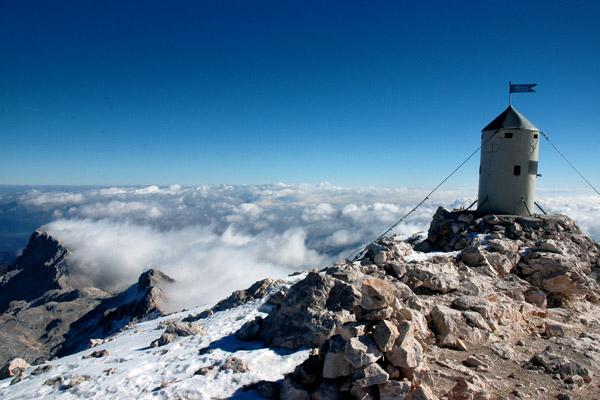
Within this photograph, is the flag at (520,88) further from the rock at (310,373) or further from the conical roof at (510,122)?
the rock at (310,373)

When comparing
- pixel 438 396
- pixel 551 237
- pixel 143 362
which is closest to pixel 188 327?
pixel 143 362

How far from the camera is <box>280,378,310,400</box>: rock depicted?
7.89m

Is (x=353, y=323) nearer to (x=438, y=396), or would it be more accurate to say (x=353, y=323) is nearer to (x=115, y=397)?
(x=438, y=396)

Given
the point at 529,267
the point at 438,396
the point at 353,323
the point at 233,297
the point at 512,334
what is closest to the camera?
the point at 438,396

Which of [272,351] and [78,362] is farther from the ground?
[272,351]

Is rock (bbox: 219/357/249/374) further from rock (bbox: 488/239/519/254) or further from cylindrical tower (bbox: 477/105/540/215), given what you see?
cylindrical tower (bbox: 477/105/540/215)

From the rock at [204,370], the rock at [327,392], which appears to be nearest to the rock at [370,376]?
the rock at [327,392]

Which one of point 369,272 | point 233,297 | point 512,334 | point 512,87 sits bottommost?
point 233,297

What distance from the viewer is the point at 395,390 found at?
7.37 metres

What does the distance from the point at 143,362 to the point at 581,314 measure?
1797 centimetres

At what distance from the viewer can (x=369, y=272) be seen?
15.3 m

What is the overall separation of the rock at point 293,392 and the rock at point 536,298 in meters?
12.9

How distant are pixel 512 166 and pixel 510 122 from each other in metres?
3.23

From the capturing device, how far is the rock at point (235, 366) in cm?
966
